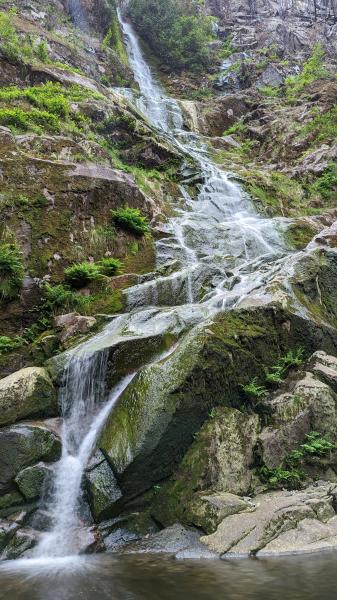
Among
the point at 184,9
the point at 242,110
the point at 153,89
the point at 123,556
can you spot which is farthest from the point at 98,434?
the point at 184,9

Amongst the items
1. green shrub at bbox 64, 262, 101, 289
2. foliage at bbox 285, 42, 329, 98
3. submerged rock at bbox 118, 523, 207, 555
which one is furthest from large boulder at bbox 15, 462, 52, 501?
foliage at bbox 285, 42, 329, 98

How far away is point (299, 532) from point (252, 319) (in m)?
4.23

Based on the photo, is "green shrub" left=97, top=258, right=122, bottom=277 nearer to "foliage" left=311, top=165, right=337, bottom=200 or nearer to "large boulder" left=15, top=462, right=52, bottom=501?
"large boulder" left=15, top=462, right=52, bottom=501

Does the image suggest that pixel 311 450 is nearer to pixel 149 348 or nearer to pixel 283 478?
pixel 283 478

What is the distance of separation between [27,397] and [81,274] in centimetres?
459

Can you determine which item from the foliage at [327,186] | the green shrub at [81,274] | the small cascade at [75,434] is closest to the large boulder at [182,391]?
the small cascade at [75,434]

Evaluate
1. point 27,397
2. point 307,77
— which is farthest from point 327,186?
point 27,397

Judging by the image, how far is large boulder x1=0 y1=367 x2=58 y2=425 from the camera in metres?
8.46

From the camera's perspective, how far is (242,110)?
34.4 meters

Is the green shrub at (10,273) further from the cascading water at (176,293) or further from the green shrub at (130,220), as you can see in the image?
the green shrub at (130,220)

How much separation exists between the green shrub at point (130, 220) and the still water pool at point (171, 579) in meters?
10.1

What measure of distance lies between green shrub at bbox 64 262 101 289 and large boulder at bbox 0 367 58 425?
151 inches

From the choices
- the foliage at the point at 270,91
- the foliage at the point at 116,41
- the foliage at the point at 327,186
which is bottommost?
the foliage at the point at 327,186

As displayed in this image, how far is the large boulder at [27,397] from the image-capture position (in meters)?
8.46
